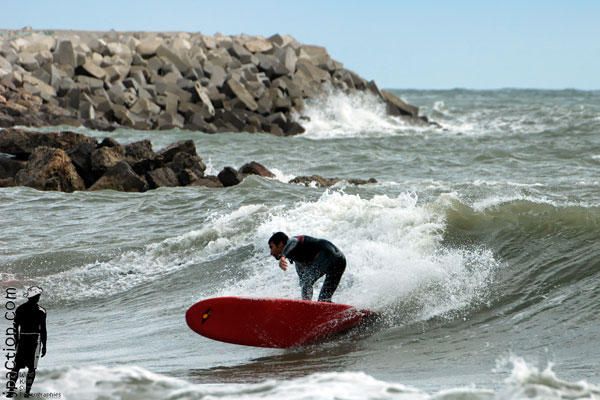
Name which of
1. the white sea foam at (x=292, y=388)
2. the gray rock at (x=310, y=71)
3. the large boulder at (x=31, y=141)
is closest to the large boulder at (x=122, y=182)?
the large boulder at (x=31, y=141)

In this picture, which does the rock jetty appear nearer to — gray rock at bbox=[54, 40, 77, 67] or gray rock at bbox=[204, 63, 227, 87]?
gray rock at bbox=[54, 40, 77, 67]

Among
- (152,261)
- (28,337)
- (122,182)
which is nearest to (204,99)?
(122,182)

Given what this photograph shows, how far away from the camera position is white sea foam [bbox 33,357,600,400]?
6492mm

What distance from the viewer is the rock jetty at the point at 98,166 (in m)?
19.2

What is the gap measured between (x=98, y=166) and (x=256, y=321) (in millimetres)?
10696

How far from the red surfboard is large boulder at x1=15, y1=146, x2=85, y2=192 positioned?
10.4 metres

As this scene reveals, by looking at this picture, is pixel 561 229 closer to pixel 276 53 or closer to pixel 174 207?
pixel 174 207

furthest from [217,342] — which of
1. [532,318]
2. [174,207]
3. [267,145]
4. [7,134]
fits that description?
[267,145]

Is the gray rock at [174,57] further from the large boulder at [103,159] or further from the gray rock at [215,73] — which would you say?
the large boulder at [103,159]

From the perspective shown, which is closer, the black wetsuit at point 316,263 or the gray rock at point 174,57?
the black wetsuit at point 316,263

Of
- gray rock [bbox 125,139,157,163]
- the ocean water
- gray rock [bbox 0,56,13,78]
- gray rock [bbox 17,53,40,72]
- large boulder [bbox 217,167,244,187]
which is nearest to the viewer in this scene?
the ocean water

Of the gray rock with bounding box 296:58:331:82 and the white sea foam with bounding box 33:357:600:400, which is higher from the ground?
the gray rock with bounding box 296:58:331:82

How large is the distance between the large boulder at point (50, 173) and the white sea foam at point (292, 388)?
12.0 m

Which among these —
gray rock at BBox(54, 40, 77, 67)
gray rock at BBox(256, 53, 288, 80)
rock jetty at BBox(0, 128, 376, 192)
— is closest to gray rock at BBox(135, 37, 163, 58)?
gray rock at BBox(54, 40, 77, 67)
